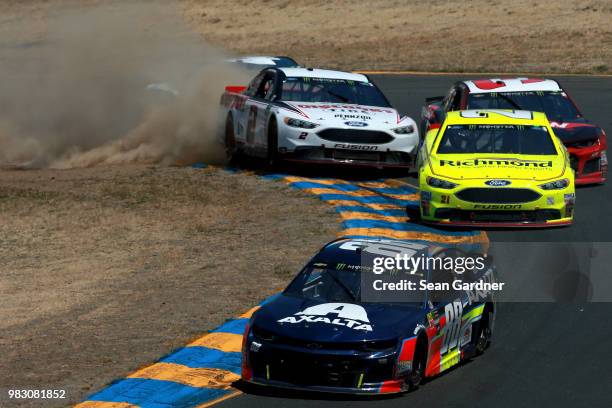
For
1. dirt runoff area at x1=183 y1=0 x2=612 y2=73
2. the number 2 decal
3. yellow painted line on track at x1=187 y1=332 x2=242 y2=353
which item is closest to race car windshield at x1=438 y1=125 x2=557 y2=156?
yellow painted line on track at x1=187 y1=332 x2=242 y2=353

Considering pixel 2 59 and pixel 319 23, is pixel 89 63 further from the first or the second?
pixel 319 23

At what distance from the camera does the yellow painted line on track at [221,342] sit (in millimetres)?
11234

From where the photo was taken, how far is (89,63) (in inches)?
1123

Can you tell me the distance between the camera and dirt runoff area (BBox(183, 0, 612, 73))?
3884cm

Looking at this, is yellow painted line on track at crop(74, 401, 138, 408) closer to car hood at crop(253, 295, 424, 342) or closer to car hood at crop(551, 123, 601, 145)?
car hood at crop(253, 295, 424, 342)

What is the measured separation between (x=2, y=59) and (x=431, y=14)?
1982 centimetres

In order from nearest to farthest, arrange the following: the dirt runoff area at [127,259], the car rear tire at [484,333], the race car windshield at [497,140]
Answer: the car rear tire at [484,333], the dirt runoff area at [127,259], the race car windshield at [497,140]

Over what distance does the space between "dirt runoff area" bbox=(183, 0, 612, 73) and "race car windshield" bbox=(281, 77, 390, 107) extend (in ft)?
52.1

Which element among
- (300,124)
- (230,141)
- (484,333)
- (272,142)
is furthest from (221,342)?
(230,141)

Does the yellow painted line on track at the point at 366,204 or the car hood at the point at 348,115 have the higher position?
the car hood at the point at 348,115

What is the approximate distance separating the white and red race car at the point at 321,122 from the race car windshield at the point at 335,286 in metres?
8.38

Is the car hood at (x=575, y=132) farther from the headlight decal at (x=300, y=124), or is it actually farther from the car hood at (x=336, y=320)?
the car hood at (x=336, y=320)

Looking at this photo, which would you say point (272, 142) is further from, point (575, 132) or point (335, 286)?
point (335, 286)

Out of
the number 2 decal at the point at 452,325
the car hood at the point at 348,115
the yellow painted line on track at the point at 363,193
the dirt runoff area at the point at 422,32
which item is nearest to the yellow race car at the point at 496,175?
the yellow painted line on track at the point at 363,193
